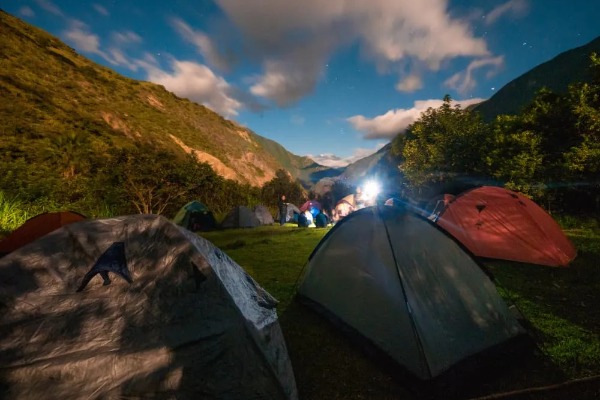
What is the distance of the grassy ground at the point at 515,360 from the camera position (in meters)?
3.29

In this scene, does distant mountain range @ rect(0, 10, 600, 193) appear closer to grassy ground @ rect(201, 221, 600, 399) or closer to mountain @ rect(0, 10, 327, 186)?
mountain @ rect(0, 10, 327, 186)

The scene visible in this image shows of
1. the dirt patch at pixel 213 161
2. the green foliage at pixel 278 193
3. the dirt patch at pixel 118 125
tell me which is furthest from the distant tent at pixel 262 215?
the dirt patch at pixel 213 161

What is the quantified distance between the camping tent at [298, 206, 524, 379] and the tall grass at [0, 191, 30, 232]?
1043 centimetres

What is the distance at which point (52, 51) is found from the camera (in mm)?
46438

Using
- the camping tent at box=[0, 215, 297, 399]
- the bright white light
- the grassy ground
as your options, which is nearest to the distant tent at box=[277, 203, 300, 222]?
the bright white light

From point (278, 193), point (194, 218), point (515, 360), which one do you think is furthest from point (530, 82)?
point (515, 360)

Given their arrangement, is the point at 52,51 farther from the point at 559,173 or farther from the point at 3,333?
the point at 559,173

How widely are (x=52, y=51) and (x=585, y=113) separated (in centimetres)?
6794

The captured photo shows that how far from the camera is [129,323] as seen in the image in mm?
2537

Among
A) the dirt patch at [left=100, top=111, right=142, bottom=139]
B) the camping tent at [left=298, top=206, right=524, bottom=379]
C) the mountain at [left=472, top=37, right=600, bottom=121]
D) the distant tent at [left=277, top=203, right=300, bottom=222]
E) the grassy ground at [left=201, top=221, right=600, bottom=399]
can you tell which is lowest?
the distant tent at [left=277, top=203, right=300, bottom=222]

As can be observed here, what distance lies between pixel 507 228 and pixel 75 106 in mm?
48321

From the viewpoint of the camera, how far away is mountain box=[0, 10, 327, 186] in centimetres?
2438

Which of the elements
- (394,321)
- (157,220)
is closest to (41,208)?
(157,220)

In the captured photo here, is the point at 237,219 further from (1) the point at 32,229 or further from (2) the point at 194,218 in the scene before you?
(1) the point at 32,229
